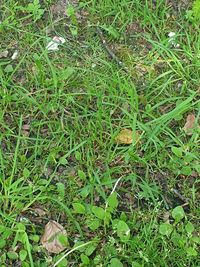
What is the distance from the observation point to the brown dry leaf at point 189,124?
2779 mm

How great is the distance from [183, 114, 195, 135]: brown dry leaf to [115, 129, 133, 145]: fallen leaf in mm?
306

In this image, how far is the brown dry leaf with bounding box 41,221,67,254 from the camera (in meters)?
2.45

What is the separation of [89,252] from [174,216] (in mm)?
453

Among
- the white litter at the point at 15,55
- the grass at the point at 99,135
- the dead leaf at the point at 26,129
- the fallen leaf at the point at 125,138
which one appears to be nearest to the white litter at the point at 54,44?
the grass at the point at 99,135

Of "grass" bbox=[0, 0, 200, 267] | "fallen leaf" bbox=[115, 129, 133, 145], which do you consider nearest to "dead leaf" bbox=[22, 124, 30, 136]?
"grass" bbox=[0, 0, 200, 267]

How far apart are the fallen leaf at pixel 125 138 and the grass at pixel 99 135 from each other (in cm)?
3

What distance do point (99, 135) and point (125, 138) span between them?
0.48 ft

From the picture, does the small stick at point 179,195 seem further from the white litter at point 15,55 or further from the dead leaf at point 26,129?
the white litter at point 15,55

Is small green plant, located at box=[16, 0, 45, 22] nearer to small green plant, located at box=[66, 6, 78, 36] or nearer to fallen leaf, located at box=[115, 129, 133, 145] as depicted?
small green plant, located at box=[66, 6, 78, 36]

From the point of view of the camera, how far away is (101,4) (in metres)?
3.24

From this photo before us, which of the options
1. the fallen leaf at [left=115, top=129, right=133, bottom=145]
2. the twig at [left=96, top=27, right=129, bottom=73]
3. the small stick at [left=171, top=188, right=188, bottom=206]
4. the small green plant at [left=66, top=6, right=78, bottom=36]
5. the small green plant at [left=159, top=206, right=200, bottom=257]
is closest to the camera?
the small green plant at [left=159, top=206, right=200, bottom=257]

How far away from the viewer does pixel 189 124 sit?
281 cm

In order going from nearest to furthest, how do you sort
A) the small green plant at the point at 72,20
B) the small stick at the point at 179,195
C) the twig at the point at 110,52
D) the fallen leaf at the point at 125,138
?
1. the small stick at the point at 179,195
2. the fallen leaf at the point at 125,138
3. the twig at the point at 110,52
4. the small green plant at the point at 72,20

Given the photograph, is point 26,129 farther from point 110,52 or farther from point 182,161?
point 182,161
